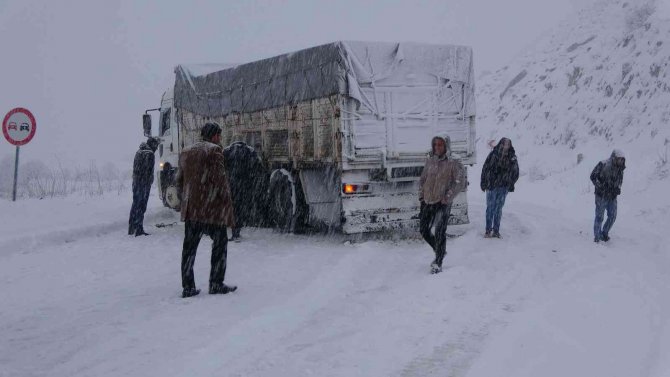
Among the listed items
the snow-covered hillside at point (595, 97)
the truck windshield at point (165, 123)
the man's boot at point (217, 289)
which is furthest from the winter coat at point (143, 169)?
the snow-covered hillside at point (595, 97)

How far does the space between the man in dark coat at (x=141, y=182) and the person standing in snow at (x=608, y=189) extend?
7.67m

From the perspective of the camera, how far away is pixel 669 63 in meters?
26.5

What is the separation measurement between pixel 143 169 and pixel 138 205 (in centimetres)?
66

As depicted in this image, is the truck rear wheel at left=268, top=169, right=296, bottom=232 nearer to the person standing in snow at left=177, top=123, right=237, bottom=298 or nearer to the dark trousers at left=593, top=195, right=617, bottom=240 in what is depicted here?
the person standing in snow at left=177, top=123, right=237, bottom=298

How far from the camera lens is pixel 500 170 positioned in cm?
1181

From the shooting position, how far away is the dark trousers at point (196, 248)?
7.28m

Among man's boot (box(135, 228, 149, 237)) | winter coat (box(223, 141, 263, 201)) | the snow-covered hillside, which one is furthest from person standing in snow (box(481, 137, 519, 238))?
the snow-covered hillside

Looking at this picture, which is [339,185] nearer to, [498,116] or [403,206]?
[403,206]

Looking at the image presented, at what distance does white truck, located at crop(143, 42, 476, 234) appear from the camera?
10.9 m

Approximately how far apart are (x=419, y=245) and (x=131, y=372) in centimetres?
647

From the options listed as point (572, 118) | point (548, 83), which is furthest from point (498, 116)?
point (572, 118)

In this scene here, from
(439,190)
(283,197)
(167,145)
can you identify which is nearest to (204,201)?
(439,190)

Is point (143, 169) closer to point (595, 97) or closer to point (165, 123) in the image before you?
point (165, 123)

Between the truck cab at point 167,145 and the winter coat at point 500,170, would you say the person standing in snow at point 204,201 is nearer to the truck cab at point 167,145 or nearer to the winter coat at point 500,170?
the winter coat at point 500,170
